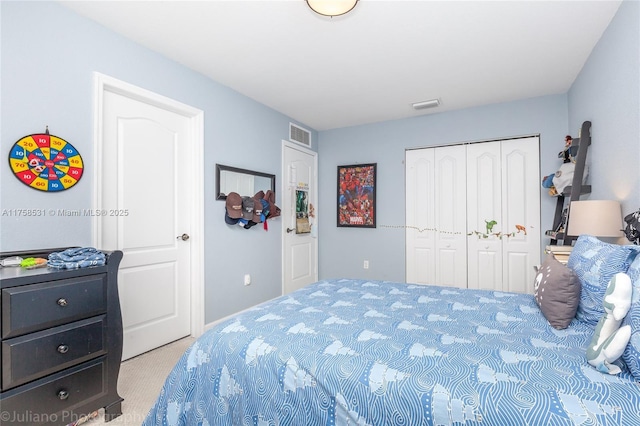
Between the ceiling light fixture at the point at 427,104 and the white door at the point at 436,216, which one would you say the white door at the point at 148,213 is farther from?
the white door at the point at 436,216

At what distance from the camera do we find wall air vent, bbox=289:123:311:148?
4.23 m

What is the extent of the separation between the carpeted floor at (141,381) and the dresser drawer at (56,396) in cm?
21

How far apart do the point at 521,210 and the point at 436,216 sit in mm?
930

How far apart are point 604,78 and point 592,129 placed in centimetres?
44

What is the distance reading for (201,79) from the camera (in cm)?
294

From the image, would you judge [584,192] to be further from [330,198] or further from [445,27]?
[330,198]

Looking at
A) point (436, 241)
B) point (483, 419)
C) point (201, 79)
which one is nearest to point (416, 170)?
point (436, 241)

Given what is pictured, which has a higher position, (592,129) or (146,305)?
(592,129)

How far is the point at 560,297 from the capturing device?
1.43 meters

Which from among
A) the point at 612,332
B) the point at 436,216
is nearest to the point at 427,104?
the point at 436,216

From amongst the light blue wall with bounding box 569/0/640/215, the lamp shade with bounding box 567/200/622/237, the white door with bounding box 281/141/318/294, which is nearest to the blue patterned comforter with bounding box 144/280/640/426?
the lamp shade with bounding box 567/200/622/237

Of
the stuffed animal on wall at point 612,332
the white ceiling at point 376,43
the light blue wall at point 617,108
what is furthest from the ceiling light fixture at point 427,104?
the stuffed animal on wall at point 612,332

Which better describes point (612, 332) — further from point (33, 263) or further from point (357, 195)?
point (357, 195)

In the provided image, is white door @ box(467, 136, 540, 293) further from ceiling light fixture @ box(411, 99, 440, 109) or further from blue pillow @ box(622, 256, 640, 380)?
blue pillow @ box(622, 256, 640, 380)
